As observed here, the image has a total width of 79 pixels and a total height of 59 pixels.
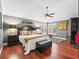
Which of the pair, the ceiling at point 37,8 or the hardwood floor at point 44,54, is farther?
the ceiling at point 37,8

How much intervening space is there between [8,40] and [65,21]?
5.26 metres

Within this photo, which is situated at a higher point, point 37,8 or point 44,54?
point 37,8

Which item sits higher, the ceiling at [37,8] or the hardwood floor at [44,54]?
the ceiling at [37,8]

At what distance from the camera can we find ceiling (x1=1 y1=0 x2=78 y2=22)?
5.19 m

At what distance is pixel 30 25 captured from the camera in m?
6.65

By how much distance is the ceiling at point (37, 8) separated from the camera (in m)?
5.19

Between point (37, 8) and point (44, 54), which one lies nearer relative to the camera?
point (44, 54)

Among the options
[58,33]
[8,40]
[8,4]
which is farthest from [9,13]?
[58,33]

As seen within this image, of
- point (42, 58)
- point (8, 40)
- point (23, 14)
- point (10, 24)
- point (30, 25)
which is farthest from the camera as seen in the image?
point (30, 25)

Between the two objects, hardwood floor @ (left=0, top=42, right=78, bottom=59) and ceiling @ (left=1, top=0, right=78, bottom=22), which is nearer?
hardwood floor @ (left=0, top=42, right=78, bottom=59)

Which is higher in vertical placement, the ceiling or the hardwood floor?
the ceiling

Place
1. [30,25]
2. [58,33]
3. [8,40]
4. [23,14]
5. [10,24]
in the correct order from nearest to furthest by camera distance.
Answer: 1. [8,40]
2. [10,24]
3. [23,14]
4. [30,25]
5. [58,33]

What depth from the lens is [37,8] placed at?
22.4ft

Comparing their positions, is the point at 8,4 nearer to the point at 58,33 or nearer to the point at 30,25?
the point at 30,25
